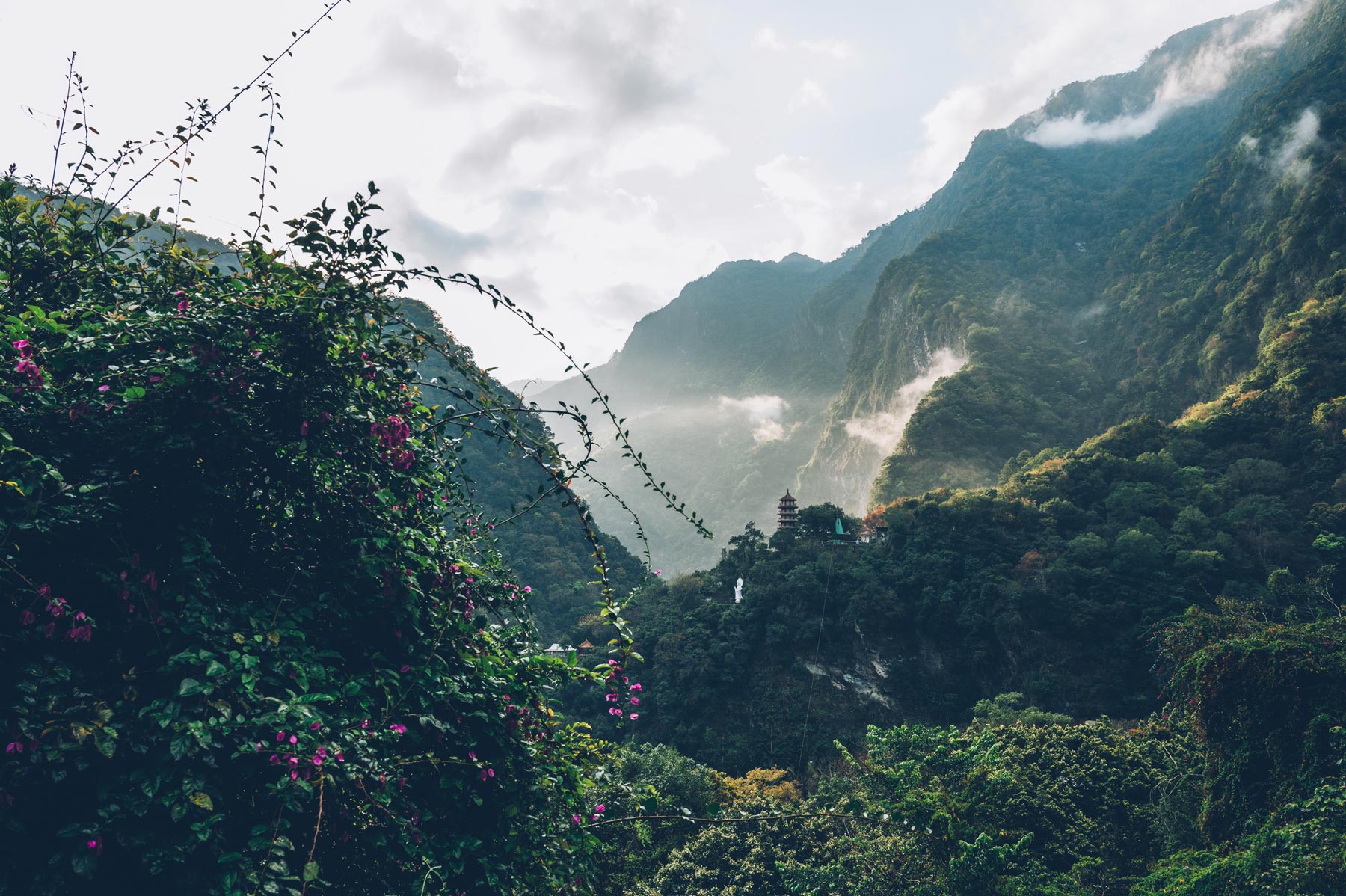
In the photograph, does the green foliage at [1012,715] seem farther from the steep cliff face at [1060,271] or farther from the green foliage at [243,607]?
the steep cliff face at [1060,271]

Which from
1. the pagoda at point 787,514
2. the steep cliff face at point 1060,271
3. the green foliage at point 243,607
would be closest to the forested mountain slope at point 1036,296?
the steep cliff face at point 1060,271

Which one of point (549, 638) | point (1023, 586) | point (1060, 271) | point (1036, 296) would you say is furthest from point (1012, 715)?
point (1060, 271)

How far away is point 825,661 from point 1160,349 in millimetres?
51924

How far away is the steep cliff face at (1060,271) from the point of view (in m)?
56.7

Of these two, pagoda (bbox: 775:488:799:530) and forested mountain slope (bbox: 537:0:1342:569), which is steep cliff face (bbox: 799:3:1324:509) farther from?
pagoda (bbox: 775:488:799:530)

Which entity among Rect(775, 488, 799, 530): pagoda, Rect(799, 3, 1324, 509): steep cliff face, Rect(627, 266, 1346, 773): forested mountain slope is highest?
Rect(799, 3, 1324, 509): steep cliff face

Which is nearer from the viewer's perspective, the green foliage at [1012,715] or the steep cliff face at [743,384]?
the green foliage at [1012,715]

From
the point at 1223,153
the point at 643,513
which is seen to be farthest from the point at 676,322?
the point at 1223,153

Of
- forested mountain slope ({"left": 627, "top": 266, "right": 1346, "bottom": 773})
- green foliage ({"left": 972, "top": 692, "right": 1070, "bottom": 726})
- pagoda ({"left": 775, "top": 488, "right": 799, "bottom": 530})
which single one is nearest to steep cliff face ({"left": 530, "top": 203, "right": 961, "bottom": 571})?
pagoda ({"left": 775, "top": 488, "right": 799, "bottom": 530})

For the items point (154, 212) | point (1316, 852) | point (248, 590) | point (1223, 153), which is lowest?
point (1316, 852)

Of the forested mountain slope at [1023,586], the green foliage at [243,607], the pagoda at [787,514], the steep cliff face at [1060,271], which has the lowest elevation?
the green foliage at [243,607]

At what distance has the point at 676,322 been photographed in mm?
196500

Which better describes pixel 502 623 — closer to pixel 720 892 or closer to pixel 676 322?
pixel 720 892

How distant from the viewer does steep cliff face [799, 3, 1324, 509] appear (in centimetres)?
5669
